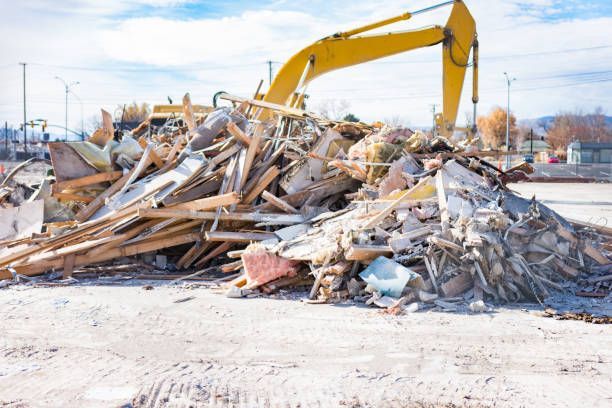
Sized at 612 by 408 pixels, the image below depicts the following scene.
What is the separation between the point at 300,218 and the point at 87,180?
3621mm

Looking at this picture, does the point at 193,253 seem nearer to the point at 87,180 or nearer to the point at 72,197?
the point at 87,180

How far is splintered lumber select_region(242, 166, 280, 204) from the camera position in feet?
32.9

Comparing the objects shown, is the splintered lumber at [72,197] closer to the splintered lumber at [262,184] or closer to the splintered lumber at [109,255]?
the splintered lumber at [109,255]

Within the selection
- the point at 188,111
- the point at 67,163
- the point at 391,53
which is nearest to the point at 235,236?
the point at 67,163

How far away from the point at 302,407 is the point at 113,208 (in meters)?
6.27

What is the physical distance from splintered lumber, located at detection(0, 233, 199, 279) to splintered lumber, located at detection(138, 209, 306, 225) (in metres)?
0.42

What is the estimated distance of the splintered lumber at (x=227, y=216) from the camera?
9.19 meters

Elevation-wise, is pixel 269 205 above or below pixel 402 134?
below

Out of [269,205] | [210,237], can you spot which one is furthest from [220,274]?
[269,205]

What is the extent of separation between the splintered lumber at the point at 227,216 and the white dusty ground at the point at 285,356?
5.54 feet

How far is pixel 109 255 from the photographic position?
9.41m

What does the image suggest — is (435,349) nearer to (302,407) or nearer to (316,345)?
(316,345)

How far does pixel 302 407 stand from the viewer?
466cm

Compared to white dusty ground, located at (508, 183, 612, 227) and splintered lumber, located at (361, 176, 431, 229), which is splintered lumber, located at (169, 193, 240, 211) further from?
white dusty ground, located at (508, 183, 612, 227)
